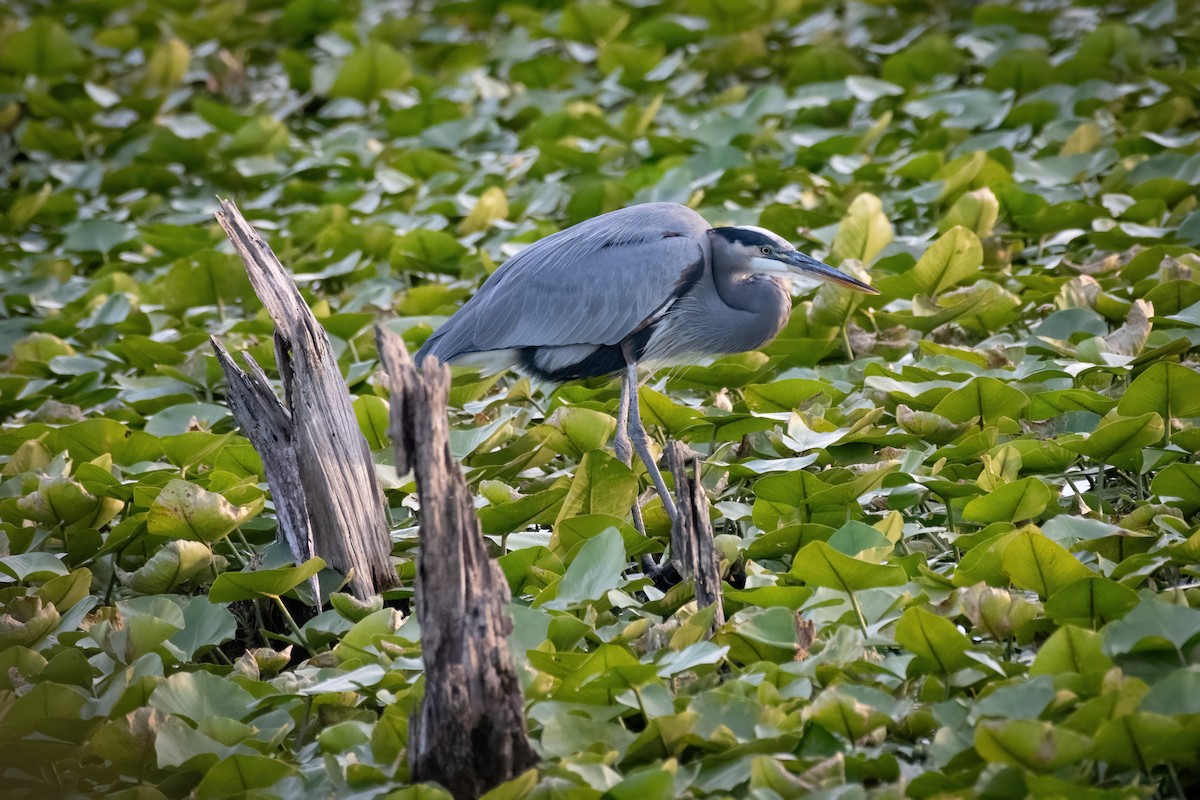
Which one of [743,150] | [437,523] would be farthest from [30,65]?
[437,523]

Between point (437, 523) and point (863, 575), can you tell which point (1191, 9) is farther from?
point (437, 523)

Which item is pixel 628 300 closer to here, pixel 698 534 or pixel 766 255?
pixel 766 255

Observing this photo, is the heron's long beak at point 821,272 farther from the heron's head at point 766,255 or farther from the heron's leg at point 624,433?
the heron's leg at point 624,433

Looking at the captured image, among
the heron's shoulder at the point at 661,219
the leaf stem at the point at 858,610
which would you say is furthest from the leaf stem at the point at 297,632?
the heron's shoulder at the point at 661,219

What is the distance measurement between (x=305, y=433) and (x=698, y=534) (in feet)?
3.52

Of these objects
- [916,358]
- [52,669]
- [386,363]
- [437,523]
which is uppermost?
[386,363]

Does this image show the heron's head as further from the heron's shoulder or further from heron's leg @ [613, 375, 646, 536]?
heron's leg @ [613, 375, 646, 536]

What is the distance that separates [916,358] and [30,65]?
5.55m

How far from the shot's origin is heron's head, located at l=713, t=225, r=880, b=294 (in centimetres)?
404

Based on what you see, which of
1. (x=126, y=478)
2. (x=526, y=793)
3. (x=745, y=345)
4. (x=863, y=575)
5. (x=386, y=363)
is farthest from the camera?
(x=745, y=345)

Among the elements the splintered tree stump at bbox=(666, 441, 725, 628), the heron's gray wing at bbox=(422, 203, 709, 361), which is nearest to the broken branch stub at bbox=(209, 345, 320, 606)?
the heron's gray wing at bbox=(422, 203, 709, 361)

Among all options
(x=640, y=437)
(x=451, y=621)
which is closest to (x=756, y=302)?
(x=640, y=437)

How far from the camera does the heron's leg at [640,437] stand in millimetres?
3535

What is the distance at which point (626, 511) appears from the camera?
134 inches
